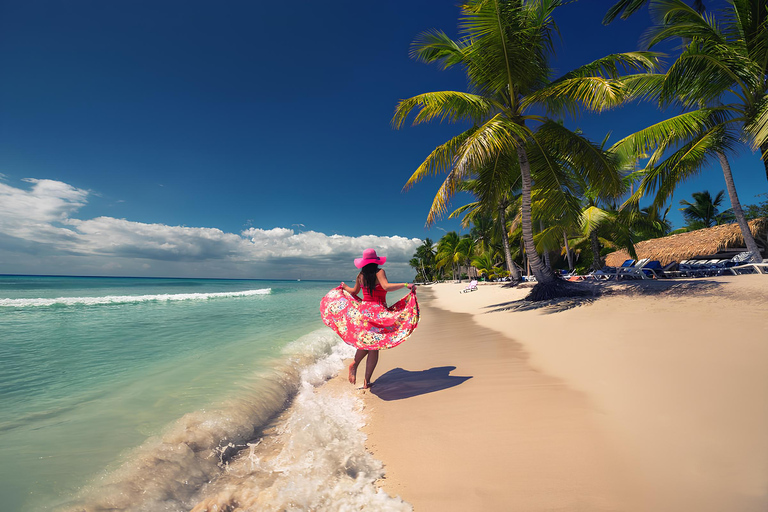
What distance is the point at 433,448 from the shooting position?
87.2 inches

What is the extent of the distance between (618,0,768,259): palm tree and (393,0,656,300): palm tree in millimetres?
902

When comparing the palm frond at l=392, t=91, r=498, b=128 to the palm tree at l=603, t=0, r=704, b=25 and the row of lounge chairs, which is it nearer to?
the palm tree at l=603, t=0, r=704, b=25

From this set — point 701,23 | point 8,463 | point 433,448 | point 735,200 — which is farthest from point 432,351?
point 701,23

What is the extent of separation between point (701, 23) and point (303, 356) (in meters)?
13.7

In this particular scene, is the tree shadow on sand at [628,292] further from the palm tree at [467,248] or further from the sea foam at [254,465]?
the palm tree at [467,248]

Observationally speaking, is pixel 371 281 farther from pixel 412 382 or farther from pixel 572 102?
pixel 572 102

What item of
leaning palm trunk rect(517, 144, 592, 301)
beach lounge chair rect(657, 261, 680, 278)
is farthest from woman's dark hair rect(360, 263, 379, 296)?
beach lounge chair rect(657, 261, 680, 278)

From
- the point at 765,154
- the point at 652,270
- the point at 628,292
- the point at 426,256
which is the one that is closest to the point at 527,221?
the point at 628,292

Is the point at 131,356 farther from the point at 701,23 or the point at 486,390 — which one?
the point at 701,23

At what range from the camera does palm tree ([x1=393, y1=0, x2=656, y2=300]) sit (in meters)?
Result: 7.89

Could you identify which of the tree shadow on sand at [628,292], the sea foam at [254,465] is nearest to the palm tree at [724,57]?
the tree shadow on sand at [628,292]

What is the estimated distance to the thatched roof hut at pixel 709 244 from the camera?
51.9 feet

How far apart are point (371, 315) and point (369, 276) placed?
489mm

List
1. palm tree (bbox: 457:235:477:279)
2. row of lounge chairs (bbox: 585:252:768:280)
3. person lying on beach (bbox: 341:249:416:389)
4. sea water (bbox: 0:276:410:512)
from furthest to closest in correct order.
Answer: palm tree (bbox: 457:235:477:279) → row of lounge chairs (bbox: 585:252:768:280) → person lying on beach (bbox: 341:249:416:389) → sea water (bbox: 0:276:410:512)
